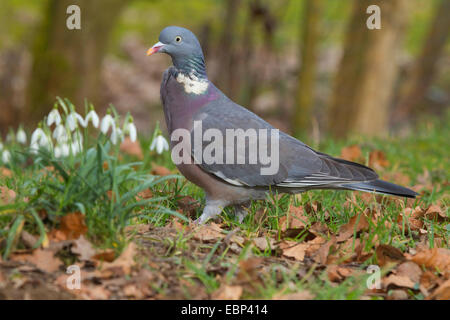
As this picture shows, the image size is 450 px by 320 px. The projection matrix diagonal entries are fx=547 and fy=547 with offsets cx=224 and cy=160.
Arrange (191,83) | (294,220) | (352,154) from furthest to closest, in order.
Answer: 1. (352,154)
2. (191,83)
3. (294,220)

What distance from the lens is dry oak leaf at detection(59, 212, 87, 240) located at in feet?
8.99

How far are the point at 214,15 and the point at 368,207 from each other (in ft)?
37.7

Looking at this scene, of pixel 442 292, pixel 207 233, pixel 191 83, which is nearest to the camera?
pixel 442 292

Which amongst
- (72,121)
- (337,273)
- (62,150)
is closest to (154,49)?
(72,121)

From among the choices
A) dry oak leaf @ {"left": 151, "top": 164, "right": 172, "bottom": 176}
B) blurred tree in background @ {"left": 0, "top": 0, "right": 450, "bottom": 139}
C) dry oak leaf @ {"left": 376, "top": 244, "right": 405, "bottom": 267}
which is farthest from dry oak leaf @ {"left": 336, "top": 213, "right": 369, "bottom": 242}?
blurred tree in background @ {"left": 0, "top": 0, "right": 450, "bottom": 139}

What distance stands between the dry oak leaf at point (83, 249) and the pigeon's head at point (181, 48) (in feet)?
4.59

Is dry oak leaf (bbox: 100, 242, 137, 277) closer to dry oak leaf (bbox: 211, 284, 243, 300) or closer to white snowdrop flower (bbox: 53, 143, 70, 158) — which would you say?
dry oak leaf (bbox: 211, 284, 243, 300)

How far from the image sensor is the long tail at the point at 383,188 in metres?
3.55

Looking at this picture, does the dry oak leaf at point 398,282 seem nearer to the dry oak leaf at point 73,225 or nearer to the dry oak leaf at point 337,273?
the dry oak leaf at point 337,273

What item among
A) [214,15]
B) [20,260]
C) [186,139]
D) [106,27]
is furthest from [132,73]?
[20,260]

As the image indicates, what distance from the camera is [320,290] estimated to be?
266 centimetres

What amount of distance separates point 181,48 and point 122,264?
1592mm

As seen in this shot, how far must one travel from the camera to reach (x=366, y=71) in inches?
301

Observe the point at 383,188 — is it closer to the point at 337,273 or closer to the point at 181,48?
the point at 337,273
